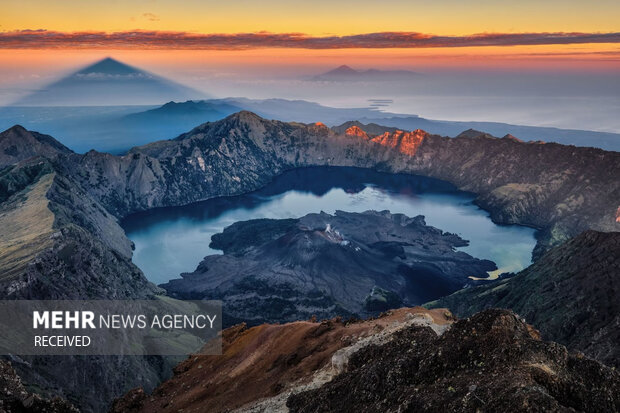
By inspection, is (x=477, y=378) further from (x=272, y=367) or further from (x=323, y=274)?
(x=323, y=274)

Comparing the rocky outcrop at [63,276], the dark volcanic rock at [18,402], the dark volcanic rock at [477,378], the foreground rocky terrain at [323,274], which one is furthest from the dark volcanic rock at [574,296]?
the rocky outcrop at [63,276]

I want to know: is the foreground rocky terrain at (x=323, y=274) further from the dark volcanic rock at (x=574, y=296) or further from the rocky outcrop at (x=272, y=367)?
the rocky outcrop at (x=272, y=367)

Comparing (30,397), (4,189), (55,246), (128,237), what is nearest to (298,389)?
(30,397)

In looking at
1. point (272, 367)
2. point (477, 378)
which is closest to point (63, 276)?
point (272, 367)

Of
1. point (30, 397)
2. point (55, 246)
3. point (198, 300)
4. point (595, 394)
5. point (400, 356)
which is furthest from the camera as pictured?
point (198, 300)

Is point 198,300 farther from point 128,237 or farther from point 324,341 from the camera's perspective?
point 324,341
